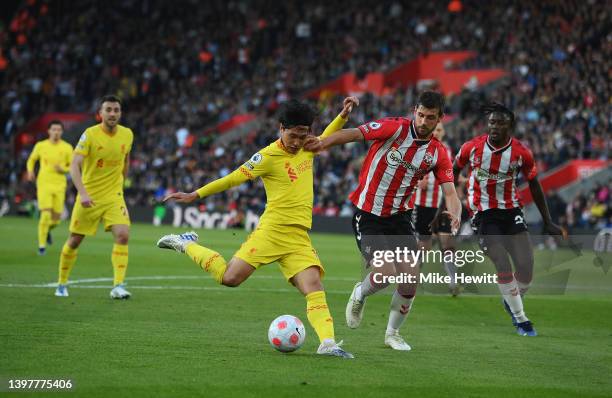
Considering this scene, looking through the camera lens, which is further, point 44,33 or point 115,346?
point 44,33

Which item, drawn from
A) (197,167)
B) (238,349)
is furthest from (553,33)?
(238,349)

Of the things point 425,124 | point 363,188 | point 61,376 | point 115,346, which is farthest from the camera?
point 363,188

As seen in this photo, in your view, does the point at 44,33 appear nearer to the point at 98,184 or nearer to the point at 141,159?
the point at 141,159

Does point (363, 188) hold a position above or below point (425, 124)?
below

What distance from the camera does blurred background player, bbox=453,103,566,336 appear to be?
10.6 metres

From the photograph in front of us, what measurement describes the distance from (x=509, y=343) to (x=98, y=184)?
5.73 m

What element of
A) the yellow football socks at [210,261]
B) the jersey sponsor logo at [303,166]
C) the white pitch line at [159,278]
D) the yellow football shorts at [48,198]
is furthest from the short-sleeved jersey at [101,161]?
the yellow football shorts at [48,198]

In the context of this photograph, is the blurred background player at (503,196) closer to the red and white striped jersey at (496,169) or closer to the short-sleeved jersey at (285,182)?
the red and white striped jersey at (496,169)

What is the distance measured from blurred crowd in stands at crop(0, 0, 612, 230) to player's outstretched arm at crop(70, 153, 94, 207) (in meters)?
19.4

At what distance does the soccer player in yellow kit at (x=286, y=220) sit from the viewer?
27.1 ft

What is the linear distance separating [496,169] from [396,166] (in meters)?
2.03

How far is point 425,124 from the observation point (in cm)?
882

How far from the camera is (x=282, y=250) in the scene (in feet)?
27.8

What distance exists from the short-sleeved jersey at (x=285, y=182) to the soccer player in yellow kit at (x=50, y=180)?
11979mm
